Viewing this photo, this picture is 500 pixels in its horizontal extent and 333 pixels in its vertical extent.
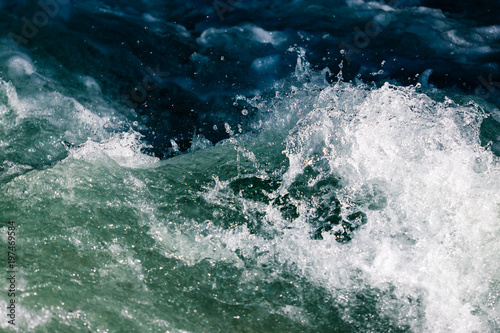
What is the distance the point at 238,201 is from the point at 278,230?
33 cm

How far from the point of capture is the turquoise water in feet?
7.65

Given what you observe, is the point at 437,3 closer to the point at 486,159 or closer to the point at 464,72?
the point at 464,72

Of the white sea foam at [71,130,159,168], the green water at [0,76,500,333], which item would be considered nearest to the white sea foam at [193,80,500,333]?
the green water at [0,76,500,333]

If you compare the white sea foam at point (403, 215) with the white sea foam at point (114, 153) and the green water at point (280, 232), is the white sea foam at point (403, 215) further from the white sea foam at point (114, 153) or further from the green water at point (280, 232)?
the white sea foam at point (114, 153)

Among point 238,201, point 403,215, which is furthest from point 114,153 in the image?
point 403,215

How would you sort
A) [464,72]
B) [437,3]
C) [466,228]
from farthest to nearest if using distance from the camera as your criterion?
[437,3] < [464,72] < [466,228]

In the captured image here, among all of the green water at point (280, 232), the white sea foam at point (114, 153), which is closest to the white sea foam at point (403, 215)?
the green water at point (280, 232)

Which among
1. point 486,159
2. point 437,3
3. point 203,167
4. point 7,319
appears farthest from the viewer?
point 437,3

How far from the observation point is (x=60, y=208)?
265 cm

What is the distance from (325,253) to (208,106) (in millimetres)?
2290

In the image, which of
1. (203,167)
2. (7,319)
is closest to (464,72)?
(203,167)

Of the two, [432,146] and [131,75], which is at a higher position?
[432,146]

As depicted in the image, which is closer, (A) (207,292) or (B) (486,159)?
(A) (207,292)

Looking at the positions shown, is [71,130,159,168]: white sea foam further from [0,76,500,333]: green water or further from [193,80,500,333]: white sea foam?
[193,80,500,333]: white sea foam
